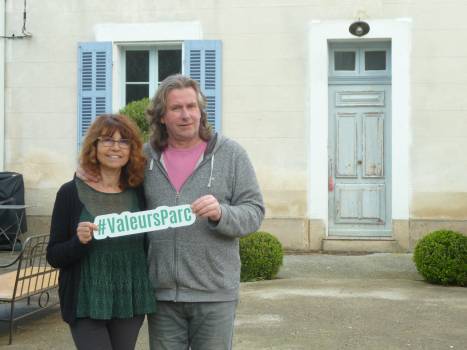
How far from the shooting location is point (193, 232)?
116 inches

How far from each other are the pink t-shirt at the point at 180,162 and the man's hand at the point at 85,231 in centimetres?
41

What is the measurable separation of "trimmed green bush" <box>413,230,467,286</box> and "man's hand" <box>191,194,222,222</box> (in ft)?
16.5

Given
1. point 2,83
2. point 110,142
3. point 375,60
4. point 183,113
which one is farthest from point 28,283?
point 375,60

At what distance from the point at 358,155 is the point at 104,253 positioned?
25.4 feet

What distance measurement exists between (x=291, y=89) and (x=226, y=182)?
721 centimetres

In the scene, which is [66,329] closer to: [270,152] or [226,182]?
[226,182]

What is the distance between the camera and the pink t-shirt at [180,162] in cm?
301

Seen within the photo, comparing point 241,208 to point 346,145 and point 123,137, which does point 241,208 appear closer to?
point 123,137

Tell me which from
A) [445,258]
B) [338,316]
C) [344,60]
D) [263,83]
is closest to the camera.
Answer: [338,316]

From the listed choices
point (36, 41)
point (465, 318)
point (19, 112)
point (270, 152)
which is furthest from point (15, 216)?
point (465, 318)

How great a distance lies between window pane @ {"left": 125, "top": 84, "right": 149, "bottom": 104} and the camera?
421 inches

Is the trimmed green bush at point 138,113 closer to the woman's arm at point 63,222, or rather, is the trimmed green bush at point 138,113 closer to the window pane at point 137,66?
the window pane at point 137,66

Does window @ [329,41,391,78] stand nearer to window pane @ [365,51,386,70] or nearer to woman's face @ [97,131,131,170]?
window pane @ [365,51,386,70]

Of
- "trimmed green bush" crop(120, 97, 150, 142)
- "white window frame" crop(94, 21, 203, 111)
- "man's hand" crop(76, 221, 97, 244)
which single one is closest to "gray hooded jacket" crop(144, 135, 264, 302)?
"man's hand" crop(76, 221, 97, 244)
